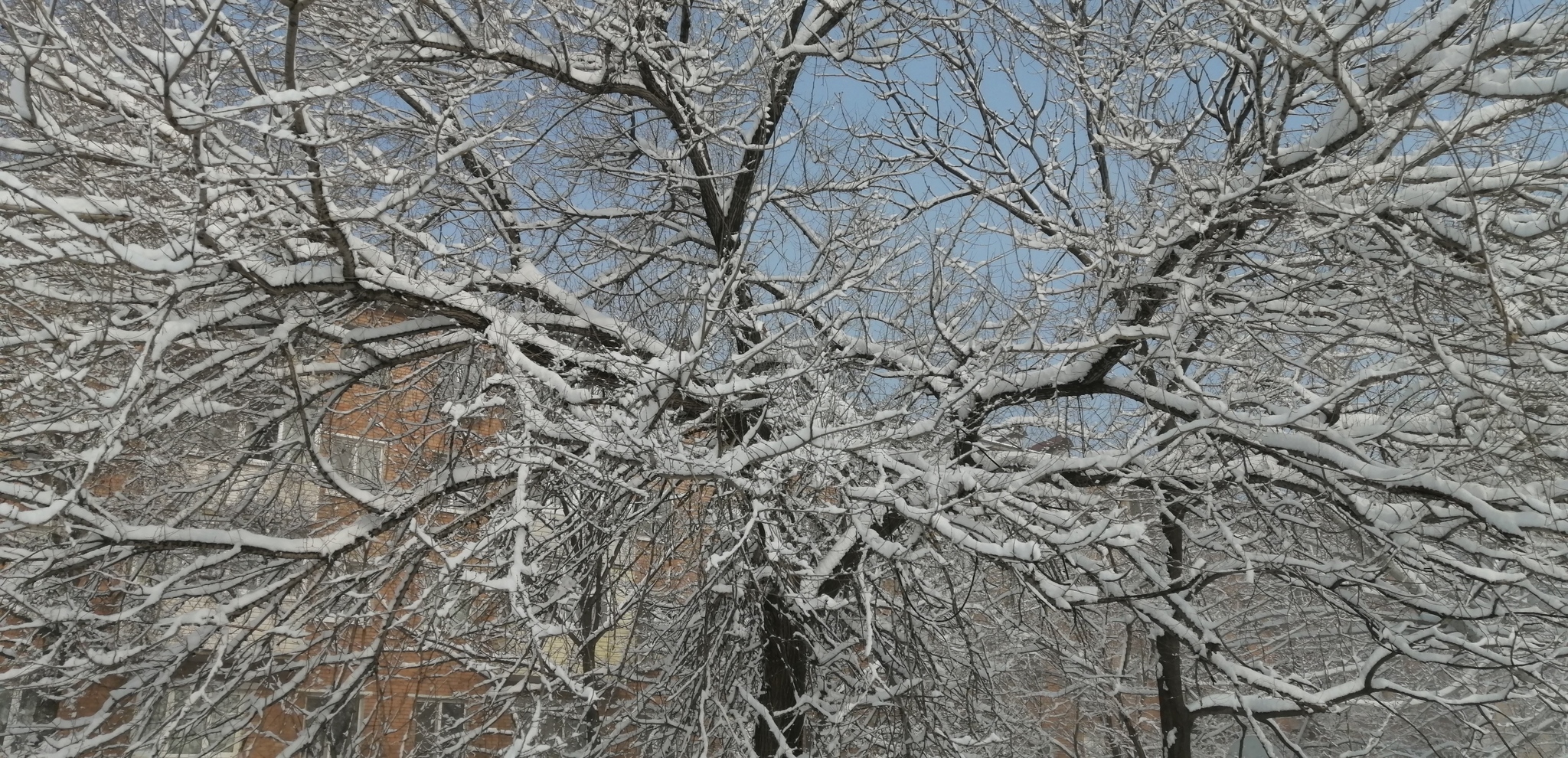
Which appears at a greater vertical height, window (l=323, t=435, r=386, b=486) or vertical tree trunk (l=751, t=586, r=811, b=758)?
window (l=323, t=435, r=386, b=486)

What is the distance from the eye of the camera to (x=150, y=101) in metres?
4.10

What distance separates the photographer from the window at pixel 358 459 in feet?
24.0

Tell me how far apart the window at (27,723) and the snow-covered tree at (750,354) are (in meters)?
0.08

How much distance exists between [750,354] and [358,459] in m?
4.28

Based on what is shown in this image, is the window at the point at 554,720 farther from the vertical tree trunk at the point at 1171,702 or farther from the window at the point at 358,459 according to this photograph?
the vertical tree trunk at the point at 1171,702

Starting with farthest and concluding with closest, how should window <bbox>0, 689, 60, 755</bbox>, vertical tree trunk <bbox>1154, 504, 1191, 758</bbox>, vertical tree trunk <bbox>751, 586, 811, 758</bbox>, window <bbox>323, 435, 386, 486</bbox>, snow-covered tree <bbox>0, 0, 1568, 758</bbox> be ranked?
vertical tree trunk <bbox>1154, 504, 1191, 758</bbox> < window <bbox>323, 435, 386, 486</bbox> < vertical tree trunk <bbox>751, 586, 811, 758</bbox> < window <bbox>0, 689, 60, 755</bbox> < snow-covered tree <bbox>0, 0, 1568, 758</bbox>

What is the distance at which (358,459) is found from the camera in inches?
305

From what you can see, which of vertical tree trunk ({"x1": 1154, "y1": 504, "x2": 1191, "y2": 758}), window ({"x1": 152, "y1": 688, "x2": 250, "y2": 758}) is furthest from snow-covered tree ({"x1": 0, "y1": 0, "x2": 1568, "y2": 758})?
vertical tree trunk ({"x1": 1154, "y1": 504, "x2": 1191, "y2": 758})

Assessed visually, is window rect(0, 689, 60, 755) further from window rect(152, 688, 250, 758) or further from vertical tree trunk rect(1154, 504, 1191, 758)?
vertical tree trunk rect(1154, 504, 1191, 758)

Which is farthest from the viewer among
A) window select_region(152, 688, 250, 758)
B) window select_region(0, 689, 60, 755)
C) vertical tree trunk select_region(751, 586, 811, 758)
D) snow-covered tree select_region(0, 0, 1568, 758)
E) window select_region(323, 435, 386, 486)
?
window select_region(323, 435, 386, 486)

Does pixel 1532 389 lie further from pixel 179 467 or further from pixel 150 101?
pixel 179 467

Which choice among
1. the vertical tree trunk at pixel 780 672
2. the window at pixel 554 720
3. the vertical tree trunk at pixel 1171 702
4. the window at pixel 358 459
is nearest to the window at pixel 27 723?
the window at pixel 358 459

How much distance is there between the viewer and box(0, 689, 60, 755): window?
601cm

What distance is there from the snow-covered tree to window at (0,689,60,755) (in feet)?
0.28
